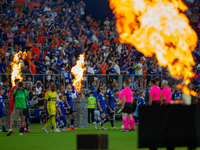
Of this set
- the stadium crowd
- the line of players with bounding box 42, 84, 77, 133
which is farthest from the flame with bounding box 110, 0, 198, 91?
the stadium crowd

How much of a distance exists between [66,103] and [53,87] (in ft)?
6.44

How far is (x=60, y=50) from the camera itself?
24484 mm

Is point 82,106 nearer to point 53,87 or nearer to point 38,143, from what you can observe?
point 53,87

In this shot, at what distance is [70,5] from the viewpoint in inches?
1302

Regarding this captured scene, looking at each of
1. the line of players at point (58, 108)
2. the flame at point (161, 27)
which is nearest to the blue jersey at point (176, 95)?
the line of players at point (58, 108)

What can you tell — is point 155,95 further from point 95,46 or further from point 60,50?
point 95,46

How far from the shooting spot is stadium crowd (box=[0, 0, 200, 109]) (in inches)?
883

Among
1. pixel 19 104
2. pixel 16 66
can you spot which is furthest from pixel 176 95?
pixel 19 104

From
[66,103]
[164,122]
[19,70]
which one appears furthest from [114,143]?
[19,70]

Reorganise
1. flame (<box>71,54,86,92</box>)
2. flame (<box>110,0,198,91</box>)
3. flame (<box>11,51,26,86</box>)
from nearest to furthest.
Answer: flame (<box>110,0,198,91</box>)
flame (<box>11,51,26,86</box>)
flame (<box>71,54,86,92</box>)

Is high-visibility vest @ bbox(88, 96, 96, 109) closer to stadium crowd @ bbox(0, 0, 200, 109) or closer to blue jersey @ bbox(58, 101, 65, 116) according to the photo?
stadium crowd @ bbox(0, 0, 200, 109)

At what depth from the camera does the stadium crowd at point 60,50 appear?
883 inches

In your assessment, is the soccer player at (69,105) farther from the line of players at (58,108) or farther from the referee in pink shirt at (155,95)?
the referee in pink shirt at (155,95)

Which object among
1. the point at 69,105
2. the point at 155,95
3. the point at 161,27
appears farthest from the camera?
Answer: the point at 69,105
